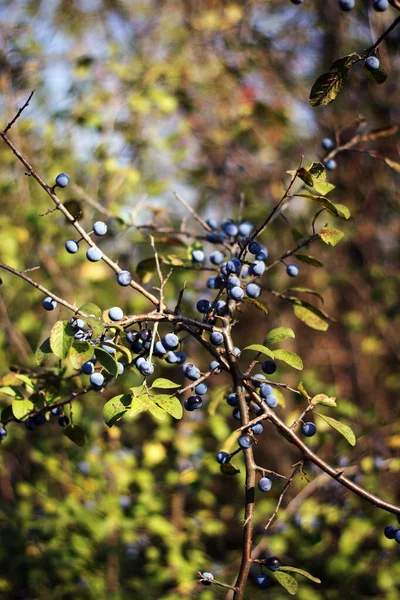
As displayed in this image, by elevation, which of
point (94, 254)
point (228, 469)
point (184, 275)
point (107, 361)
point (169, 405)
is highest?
point (94, 254)

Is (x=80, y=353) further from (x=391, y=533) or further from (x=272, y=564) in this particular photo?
(x=391, y=533)

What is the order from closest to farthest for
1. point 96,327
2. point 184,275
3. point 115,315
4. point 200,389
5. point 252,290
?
point 96,327, point 115,315, point 200,389, point 252,290, point 184,275

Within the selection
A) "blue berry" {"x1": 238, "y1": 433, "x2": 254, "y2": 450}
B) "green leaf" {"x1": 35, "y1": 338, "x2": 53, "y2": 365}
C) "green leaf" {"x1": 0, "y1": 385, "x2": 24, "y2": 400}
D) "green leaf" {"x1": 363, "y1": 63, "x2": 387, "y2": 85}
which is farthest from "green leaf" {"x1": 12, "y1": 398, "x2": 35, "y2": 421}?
"green leaf" {"x1": 363, "y1": 63, "x2": 387, "y2": 85}

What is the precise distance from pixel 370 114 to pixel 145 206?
8.16 ft

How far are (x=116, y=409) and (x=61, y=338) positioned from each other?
7.5 inches

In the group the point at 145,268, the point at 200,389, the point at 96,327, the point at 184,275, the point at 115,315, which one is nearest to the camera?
the point at 96,327

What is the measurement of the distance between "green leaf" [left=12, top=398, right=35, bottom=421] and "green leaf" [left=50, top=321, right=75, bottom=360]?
28 centimetres

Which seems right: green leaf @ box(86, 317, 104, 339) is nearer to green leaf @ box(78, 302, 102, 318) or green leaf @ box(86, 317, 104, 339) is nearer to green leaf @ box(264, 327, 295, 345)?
green leaf @ box(78, 302, 102, 318)

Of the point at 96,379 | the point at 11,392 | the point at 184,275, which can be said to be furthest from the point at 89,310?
the point at 184,275

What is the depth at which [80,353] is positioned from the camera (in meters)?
1.13

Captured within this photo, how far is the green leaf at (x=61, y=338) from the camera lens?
112cm

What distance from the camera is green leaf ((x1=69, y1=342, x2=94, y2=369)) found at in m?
1.12

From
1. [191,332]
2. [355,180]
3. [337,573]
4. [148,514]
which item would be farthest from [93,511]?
[355,180]

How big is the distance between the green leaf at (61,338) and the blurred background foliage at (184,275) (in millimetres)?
565
